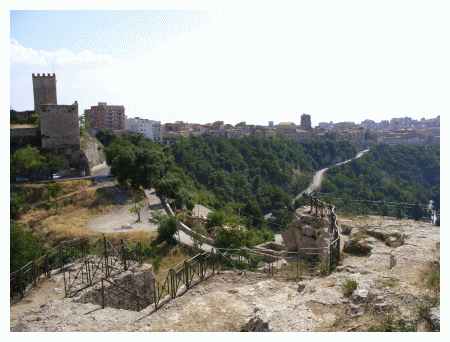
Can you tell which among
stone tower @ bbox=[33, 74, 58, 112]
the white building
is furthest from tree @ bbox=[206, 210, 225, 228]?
the white building

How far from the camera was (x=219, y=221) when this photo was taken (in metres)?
19.8

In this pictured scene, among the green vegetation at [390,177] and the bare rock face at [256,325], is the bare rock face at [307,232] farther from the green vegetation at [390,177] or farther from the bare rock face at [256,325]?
the green vegetation at [390,177]

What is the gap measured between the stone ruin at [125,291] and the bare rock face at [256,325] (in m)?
3.63

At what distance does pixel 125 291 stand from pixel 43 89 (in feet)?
92.1

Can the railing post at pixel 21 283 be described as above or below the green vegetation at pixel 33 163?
below

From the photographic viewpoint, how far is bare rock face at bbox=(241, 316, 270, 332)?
638 centimetres

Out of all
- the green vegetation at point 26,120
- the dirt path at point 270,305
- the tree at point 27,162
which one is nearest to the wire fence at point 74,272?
the dirt path at point 270,305

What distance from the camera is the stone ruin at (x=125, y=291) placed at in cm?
927

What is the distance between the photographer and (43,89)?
33.1 metres

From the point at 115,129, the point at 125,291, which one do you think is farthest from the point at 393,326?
the point at 115,129

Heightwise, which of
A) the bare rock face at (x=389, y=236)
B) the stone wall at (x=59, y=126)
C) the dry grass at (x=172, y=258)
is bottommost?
the dry grass at (x=172, y=258)

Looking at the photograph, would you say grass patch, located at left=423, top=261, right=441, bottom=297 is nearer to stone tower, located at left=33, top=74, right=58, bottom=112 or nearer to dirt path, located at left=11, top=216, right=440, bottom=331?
dirt path, located at left=11, top=216, right=440, bottom=331

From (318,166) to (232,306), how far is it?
7007 centimetres

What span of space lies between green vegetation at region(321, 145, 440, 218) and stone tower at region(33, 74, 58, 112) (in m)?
29.8
